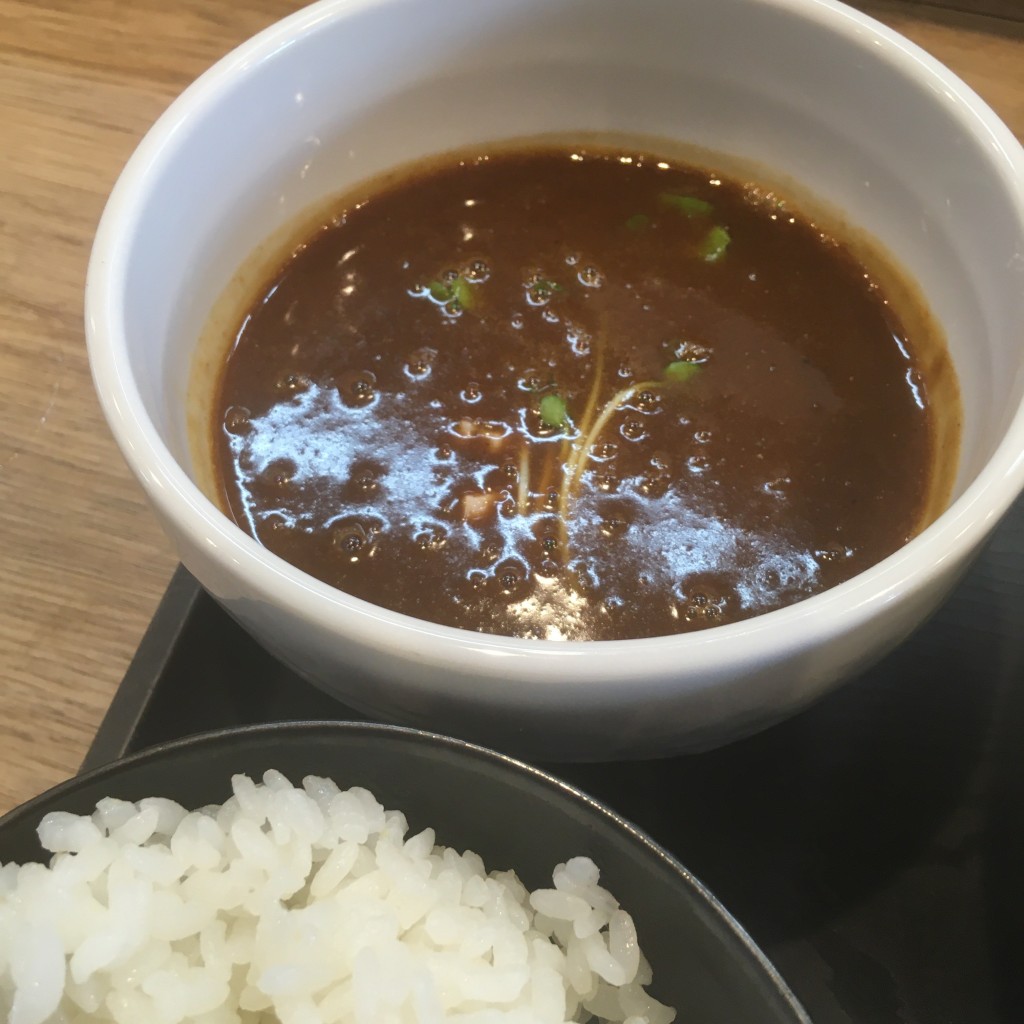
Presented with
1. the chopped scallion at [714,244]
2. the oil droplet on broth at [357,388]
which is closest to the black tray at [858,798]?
the oil droplet on broth at [357,388]

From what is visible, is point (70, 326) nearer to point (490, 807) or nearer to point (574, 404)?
point (574, 404)

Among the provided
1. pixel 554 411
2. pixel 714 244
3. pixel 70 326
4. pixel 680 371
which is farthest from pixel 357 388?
pixel 70 326

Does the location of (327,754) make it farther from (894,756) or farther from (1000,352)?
(1000,352)

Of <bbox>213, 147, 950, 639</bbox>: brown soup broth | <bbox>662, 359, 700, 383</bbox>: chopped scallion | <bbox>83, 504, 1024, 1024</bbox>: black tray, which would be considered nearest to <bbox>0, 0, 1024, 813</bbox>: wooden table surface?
<bbox>83, 504, 1024, 1024</bbox>: black tray

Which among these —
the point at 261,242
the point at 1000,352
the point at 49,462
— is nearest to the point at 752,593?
the point at 1000,352

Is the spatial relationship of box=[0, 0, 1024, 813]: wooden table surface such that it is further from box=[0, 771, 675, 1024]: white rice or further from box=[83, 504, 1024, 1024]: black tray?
box=[0, 771, 675, 1024]: white rice

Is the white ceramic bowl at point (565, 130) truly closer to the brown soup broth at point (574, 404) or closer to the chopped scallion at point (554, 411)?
the brown soup broth at point (574, 404)
